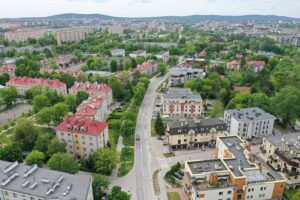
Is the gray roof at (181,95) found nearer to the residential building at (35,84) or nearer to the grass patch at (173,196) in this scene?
the grass patch at (173,196)

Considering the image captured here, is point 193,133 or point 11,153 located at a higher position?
point 193,133

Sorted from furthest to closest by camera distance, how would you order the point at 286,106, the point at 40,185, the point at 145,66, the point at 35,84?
1. the point at 145,66
2. the point at 35,84
3. the point at 286,106
4. the point at 40,185

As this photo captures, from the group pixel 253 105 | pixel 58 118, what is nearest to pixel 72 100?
pixel 58 118

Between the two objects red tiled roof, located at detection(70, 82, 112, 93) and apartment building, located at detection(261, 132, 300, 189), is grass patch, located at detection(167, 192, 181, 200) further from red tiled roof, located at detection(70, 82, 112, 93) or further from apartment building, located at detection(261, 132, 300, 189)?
red tiled roof, located at detection(70, 82, 112, 93)

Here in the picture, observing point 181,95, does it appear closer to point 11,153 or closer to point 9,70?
point 11,153

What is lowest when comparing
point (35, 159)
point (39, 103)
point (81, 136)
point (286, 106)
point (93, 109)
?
point (35, 159)

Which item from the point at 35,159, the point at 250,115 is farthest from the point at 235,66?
the point at 35,159
